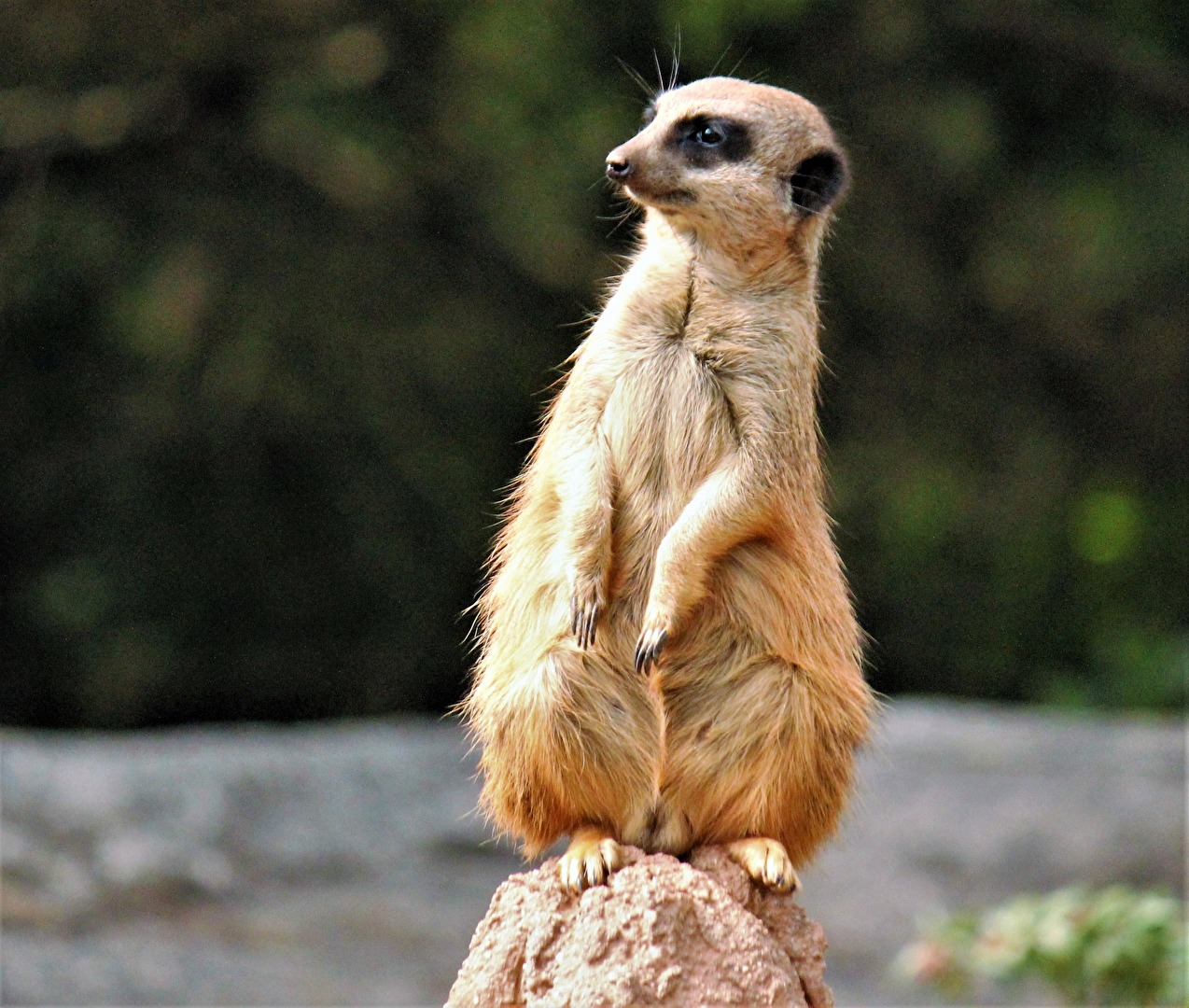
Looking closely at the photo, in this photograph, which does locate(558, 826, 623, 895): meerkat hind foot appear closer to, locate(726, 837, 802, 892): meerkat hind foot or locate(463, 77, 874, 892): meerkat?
locate(463, 77, 874, 892): meerkat

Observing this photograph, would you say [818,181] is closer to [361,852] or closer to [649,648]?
[649,648]

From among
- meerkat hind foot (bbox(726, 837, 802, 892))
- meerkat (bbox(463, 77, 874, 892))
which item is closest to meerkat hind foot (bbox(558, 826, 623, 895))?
meerkat (bbox(463, 77, 874, 892))

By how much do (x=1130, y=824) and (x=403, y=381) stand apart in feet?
12.1

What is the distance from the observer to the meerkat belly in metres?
2.66

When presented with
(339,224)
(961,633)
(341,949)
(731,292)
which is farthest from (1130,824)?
(731,292)

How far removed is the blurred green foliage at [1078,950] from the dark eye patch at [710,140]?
9.59 ft

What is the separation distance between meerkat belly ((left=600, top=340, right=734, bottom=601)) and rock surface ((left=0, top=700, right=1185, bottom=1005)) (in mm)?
3601

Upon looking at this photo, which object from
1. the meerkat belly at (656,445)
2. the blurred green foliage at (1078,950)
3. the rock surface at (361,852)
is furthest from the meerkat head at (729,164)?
the rock surface at (361,852)

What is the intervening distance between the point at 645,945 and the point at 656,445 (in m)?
0.78

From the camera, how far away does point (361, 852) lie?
6.90 metres

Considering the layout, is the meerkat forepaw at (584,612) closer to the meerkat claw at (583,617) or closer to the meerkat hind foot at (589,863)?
the meerkat claw at (583,617)

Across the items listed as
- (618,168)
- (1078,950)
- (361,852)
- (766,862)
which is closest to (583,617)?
(766,862)

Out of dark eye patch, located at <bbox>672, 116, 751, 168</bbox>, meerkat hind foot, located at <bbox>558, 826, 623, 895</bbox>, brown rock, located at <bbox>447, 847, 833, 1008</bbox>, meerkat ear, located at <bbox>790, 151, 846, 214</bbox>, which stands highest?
dark eye patch, located at <bbox>672, 116, 751, 168</bbox>

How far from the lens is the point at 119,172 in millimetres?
7512
